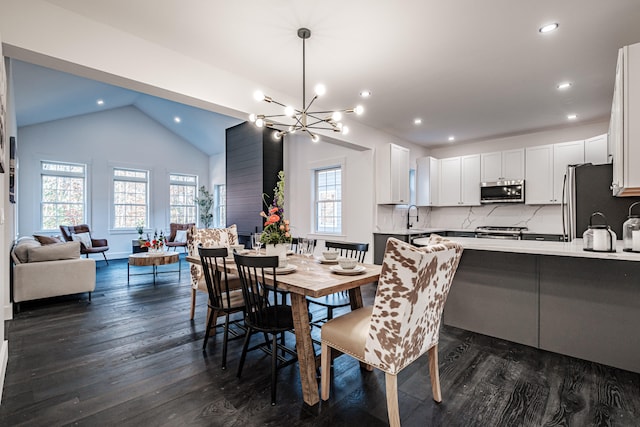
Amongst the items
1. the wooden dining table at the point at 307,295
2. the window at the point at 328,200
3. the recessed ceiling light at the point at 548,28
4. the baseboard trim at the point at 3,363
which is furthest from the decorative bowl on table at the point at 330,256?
the window at the point at 328,200

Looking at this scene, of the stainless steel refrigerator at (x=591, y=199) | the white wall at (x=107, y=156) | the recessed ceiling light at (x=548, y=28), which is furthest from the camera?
the white wall at (x=107, y=156)

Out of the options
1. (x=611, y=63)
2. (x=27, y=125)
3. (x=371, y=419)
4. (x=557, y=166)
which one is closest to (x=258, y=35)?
(x=371, y=419)

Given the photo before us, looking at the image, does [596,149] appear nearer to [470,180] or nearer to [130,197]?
[470,180]

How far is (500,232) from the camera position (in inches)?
218

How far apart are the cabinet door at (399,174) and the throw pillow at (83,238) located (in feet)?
22.3

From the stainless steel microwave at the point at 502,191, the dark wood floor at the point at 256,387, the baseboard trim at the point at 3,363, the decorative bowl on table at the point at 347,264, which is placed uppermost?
the stainless steel microwave at the point at 502,191

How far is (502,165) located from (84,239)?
29.1 feet

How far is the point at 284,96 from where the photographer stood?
158 inches

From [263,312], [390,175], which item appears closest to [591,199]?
[390,175]

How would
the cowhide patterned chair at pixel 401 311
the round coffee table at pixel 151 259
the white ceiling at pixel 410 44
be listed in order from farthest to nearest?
the round coffee table at pixel 151 259, the white ceiling at pixel 410 44, the cowhide patterned chair at pixel 401 311

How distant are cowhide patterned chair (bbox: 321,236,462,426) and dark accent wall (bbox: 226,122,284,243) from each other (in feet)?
15.2

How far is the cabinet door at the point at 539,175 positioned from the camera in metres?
5.11

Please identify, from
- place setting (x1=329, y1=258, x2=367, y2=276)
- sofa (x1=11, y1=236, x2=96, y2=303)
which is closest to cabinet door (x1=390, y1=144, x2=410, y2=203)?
place setting (x1=329, y1=258, x2=367, y2=276)

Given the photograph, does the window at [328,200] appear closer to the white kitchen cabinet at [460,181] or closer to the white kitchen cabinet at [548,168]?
the white kitchen cabinet at [460,181]
